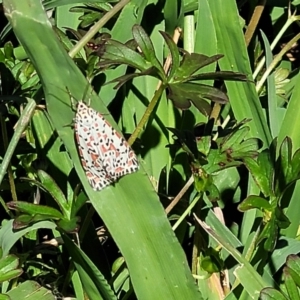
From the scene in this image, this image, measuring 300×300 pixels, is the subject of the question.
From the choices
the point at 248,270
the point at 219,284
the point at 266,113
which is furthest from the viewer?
the point at 266,113

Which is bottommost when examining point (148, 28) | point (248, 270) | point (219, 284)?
point (219, 284)

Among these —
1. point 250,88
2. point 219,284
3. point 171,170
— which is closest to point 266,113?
point 250,88

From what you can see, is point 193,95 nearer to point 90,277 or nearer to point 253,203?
point 253,203

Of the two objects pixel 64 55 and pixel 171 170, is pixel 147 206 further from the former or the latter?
Answer: pixel 171 170

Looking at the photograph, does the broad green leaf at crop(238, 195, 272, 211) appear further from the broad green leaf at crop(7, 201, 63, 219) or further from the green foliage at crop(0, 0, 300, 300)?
the broad green leaf at crop(7, 201, 63, 219)

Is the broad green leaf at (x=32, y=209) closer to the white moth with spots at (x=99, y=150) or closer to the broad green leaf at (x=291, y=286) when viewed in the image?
the white moth with spots at (x=99, y=150)

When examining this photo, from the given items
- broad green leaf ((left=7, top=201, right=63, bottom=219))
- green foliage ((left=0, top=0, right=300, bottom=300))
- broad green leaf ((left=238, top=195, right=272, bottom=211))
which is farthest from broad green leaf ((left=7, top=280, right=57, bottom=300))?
broad green leaf ((left=238, top=195, right=272, bottom=211))

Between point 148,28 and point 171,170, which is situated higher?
point 148,28

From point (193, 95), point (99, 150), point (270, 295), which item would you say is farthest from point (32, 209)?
point (270, 295)
